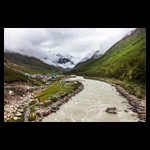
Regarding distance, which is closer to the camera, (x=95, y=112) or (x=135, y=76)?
(x=95, y=112)

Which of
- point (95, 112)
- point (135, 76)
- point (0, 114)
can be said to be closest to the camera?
point (0, 114)

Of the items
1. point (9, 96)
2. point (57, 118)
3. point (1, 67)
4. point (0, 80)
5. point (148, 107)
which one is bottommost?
point (57, 118)

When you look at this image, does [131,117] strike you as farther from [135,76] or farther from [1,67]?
[135,76]

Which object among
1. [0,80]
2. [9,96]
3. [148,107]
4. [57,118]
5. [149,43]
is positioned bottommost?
[57,118]

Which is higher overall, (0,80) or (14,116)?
(0,80)
